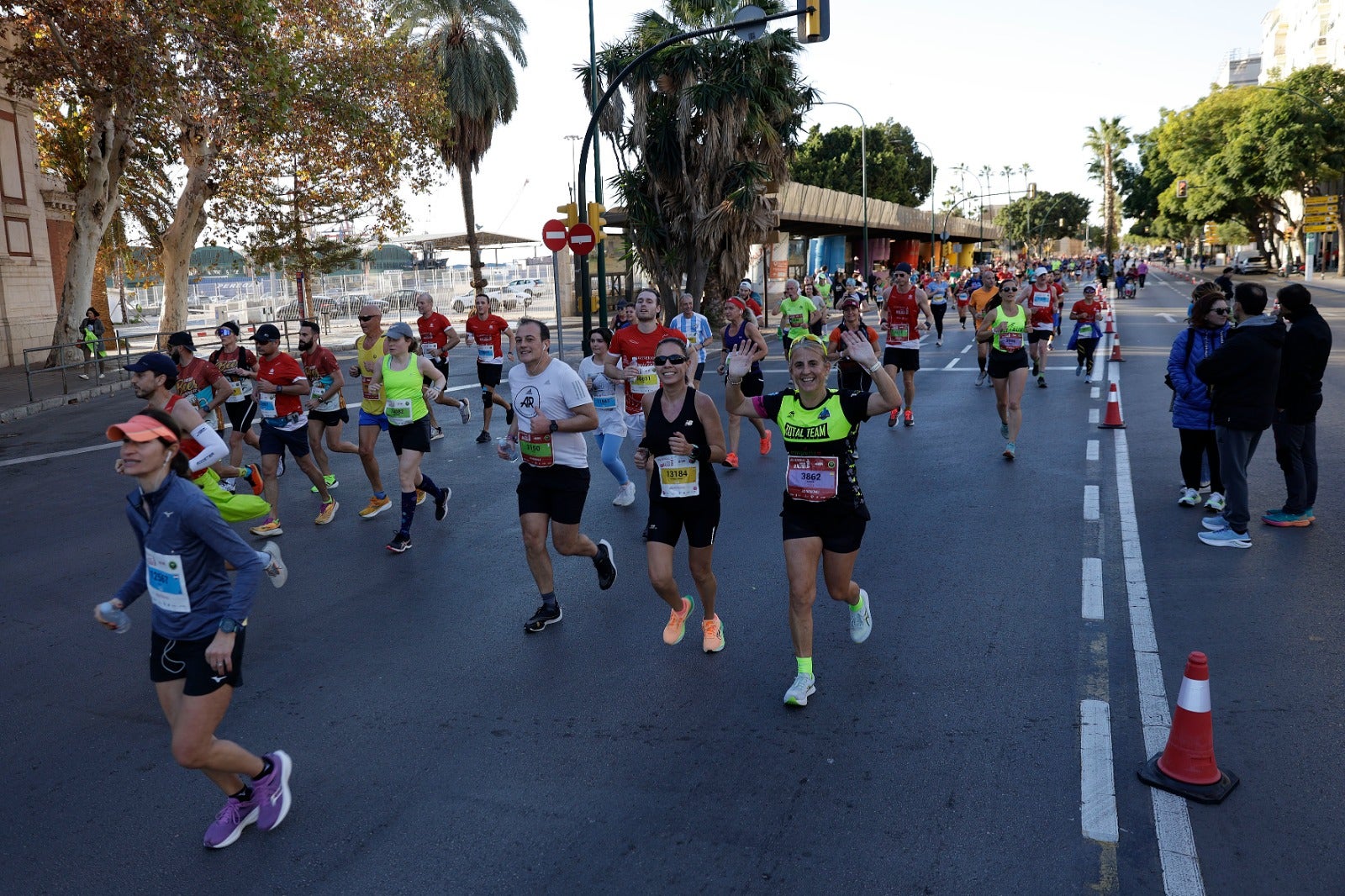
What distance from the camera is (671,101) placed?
87.0 feet

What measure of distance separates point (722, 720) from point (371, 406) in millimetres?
5299

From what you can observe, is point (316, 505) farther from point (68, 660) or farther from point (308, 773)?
point (308, 773)

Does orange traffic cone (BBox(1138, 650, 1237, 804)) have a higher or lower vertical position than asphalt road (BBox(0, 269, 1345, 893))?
higher

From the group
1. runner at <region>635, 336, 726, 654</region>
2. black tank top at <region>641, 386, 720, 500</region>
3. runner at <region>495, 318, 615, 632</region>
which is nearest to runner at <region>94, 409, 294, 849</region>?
runner at <region>635, 336, 726, 654</region>

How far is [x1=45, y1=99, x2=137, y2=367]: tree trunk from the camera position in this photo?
2273 cm

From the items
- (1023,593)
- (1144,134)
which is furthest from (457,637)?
(1144,134)

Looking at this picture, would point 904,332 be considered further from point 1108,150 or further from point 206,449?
point 1108,150

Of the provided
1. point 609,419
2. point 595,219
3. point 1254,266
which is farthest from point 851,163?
point 609,419

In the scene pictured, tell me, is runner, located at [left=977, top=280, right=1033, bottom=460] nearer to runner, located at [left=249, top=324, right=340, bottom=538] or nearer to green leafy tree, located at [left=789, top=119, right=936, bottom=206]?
runner, located at [left=249, top=324, right=340, bottom=538]

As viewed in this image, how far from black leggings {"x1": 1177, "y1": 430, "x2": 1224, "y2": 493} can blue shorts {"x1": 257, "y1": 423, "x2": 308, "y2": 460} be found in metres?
7.43

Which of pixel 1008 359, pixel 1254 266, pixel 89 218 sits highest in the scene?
pixel 89 218

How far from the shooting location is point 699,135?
26547 millimetres

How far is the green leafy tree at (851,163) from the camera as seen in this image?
67.5m

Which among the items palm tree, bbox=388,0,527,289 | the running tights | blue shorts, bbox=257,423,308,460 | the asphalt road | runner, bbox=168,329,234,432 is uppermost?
palm tree, bbox=388,0,527,289
